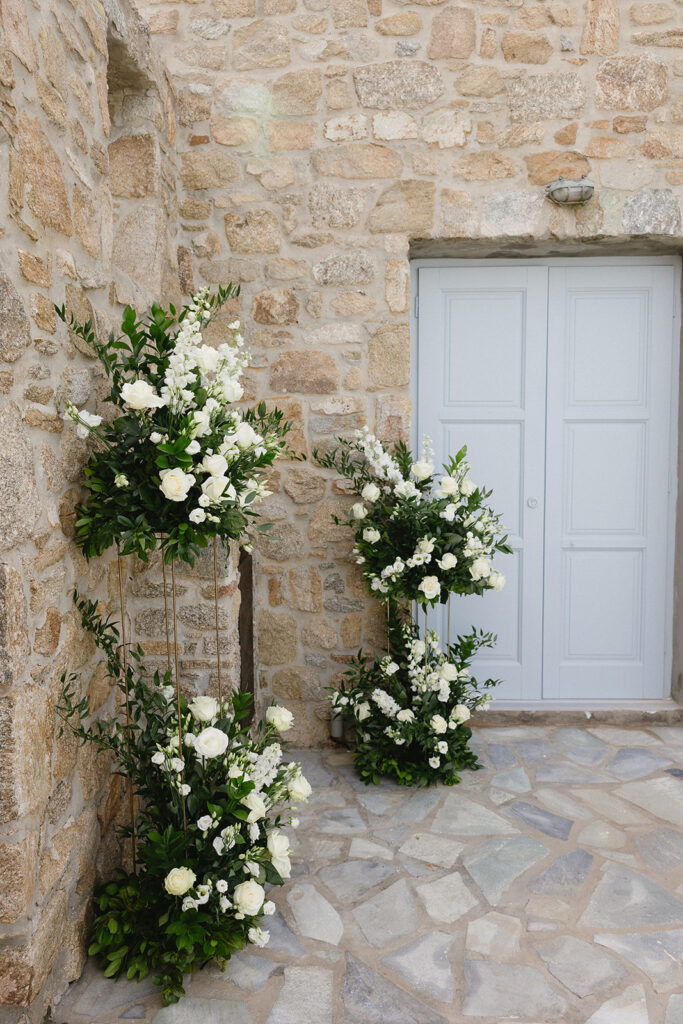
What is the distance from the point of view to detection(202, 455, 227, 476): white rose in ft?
5.31

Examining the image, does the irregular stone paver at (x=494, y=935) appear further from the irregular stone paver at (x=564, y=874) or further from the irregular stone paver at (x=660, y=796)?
the irregular stone paver at (x=660, y=796)

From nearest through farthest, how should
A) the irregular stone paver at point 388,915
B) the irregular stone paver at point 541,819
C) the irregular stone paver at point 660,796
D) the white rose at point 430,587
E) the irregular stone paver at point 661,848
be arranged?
the irregular stone paver at point 388,915, the irregular stone paver at point 661,848, the irregular stone paver at point 541,819, the irregular stone paver at point 660,796, the white rose at point 430,587

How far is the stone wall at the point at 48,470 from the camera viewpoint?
1448 millimetres

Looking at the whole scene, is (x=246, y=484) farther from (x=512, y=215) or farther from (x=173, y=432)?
(x=512, y=215)

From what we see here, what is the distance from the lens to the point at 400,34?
2883mm

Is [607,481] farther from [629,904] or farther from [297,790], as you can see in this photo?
[297,790]

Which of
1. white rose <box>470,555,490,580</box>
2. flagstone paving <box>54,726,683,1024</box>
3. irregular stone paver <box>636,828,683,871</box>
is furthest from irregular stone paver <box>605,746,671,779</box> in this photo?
white rose <box>470,555,490,580</box>

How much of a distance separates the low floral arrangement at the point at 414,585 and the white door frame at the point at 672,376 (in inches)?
18.8

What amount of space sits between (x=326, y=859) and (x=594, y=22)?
11.1 feet

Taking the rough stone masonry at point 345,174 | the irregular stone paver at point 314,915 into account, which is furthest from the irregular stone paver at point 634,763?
the irregular stone paver at point 314,915

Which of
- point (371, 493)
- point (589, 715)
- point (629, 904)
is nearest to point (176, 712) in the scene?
point (371, 493)

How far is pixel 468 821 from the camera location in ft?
8.08

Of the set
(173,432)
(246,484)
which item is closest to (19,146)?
(173,432)

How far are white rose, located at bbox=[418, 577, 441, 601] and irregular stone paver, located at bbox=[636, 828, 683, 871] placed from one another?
1.06 metres
